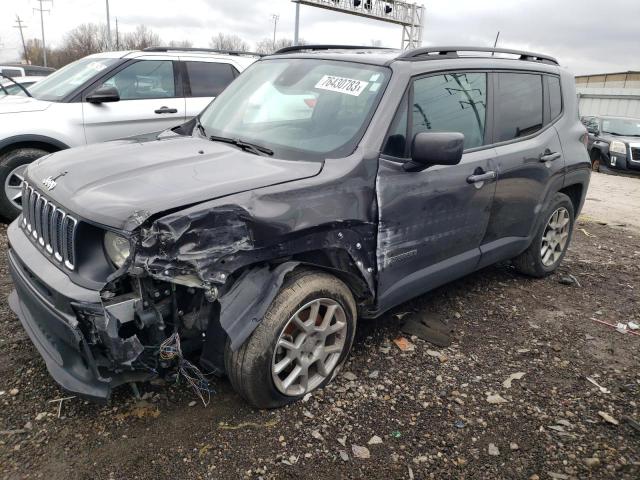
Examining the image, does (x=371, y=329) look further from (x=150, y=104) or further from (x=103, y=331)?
(x=150, y=104)

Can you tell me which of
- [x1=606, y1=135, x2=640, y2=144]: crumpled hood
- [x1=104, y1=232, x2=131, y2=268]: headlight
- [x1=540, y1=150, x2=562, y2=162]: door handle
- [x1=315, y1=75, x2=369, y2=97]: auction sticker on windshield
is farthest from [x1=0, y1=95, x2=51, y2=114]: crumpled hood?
[x1=606, y1=135, x2=640, y2=144]: crumpled hood

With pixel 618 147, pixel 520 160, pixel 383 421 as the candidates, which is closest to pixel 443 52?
pixel 520 160

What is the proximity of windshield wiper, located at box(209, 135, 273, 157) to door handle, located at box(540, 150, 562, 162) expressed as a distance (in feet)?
7.74

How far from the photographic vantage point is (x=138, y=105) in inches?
239

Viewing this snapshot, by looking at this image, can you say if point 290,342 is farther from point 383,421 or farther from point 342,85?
point 342,85

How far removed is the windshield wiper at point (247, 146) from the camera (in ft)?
9.89


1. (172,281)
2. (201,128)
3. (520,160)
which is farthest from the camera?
(520,160)

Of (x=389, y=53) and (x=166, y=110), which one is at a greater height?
(x=389, y=53)

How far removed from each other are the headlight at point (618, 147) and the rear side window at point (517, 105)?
10.6 m

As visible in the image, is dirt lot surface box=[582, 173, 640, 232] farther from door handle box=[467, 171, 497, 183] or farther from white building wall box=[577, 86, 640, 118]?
white building wall box=[577, 86, 640, 118]

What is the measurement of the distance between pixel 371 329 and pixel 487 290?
139cm

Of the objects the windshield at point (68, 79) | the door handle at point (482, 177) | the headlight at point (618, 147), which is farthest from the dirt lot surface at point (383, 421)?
the headlight at point (618, 147)

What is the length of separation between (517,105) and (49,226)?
336cm

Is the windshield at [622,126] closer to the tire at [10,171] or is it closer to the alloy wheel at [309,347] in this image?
the alloy wheel at [309,347]
